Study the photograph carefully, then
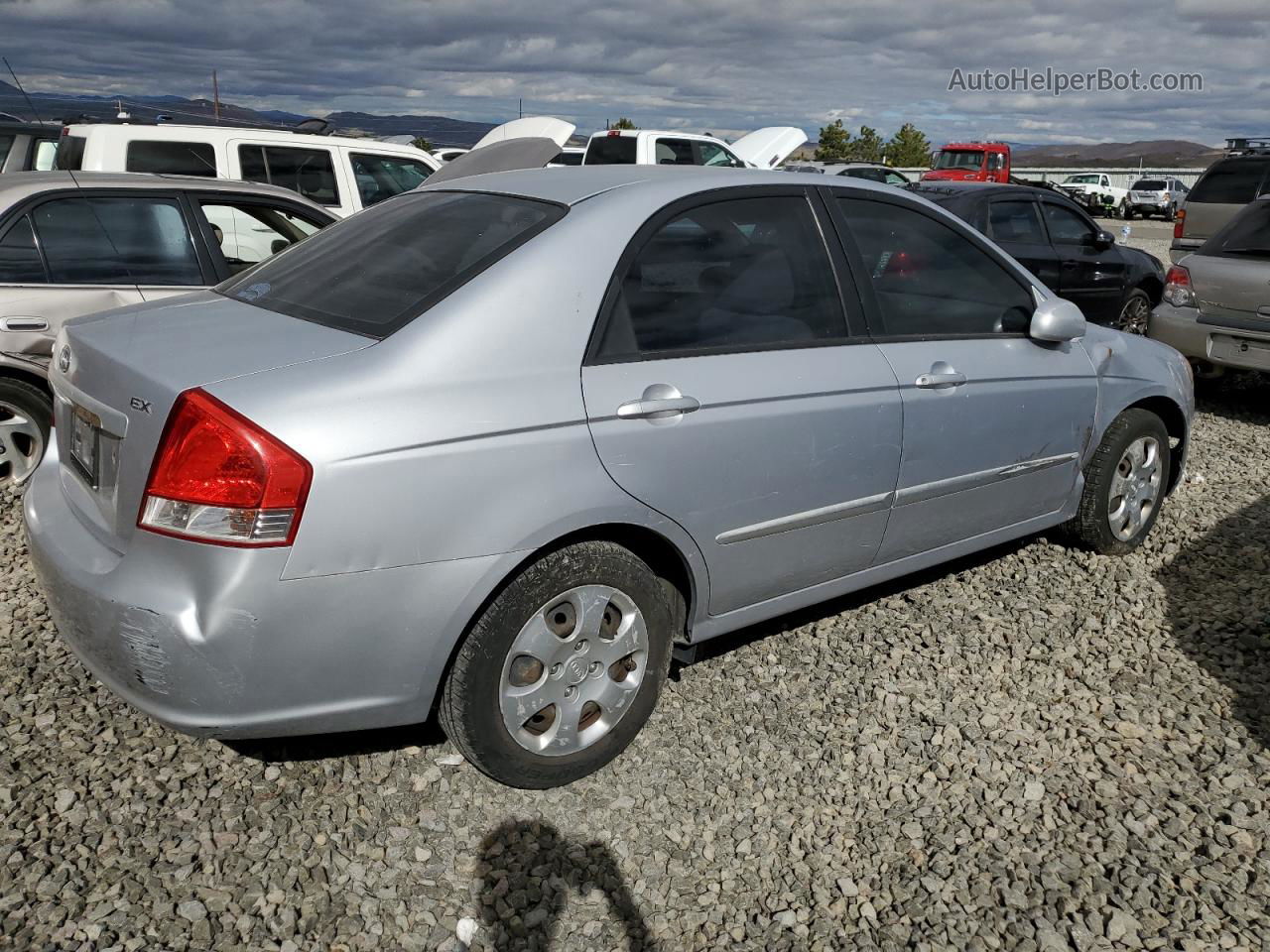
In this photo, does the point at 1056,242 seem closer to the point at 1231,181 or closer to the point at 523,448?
the point at 1231,181

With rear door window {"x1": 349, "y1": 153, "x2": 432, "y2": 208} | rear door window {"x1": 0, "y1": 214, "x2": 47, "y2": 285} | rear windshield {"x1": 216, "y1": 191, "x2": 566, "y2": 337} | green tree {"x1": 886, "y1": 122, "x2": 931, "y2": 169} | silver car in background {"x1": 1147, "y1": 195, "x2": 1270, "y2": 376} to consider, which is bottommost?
green tree {"x1": 886, "y1": 122, "x2": 931, "y2": 169}

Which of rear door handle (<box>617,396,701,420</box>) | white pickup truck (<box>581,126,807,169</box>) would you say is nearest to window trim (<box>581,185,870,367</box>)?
rear door handle (<box>617,396,701,420</box>)

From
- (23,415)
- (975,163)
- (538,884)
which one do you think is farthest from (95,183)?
(975,163)

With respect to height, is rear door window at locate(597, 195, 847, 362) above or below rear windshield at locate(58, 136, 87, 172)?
above

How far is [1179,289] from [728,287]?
5905 mm

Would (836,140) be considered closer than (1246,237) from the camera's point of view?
No

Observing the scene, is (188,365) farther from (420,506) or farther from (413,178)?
(413,178)

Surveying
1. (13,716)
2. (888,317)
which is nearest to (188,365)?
(13,716)

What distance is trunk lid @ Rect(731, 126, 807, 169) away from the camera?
34.0 ft

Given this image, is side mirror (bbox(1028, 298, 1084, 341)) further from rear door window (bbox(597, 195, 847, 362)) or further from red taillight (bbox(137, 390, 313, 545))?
red taillight (bbox(137, 390, 313, 545))

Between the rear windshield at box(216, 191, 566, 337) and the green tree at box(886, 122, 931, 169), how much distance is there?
63.0 metres

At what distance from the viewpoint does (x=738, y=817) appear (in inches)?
114

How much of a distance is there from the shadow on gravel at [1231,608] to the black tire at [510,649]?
2023mm

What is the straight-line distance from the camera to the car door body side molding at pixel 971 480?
11.7 feet
